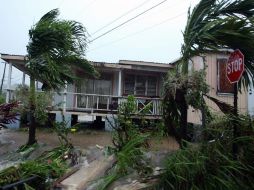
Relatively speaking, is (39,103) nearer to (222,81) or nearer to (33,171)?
(33,171)

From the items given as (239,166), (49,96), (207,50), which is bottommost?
(239,166)

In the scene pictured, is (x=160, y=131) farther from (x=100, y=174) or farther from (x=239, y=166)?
(x=239, y=166)

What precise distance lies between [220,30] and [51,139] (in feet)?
28.0

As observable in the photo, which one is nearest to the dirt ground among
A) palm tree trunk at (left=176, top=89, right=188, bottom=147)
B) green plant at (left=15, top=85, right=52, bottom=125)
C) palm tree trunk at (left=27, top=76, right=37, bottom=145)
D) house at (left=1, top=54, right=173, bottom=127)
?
palm tree trunk at (left=27, top=76, right=37, bottom=145)

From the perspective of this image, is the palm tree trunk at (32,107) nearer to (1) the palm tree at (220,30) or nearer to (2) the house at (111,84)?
(2) the house at (111,84)

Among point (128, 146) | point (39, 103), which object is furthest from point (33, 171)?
point (39, 103)

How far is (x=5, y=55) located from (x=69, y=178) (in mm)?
11135

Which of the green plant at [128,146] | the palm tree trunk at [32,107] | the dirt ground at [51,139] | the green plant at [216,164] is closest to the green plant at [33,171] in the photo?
the green plant at [128,146]

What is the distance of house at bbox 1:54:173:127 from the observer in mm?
17531

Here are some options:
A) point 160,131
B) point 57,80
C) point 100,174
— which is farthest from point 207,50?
point 57,80

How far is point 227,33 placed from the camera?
642 cm

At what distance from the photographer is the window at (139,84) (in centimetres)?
1994

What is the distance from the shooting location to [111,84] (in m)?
19.9

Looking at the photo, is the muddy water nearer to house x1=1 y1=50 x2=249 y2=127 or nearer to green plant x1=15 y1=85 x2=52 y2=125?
green plant x1=15 y1=85 x2=52 y2=125
